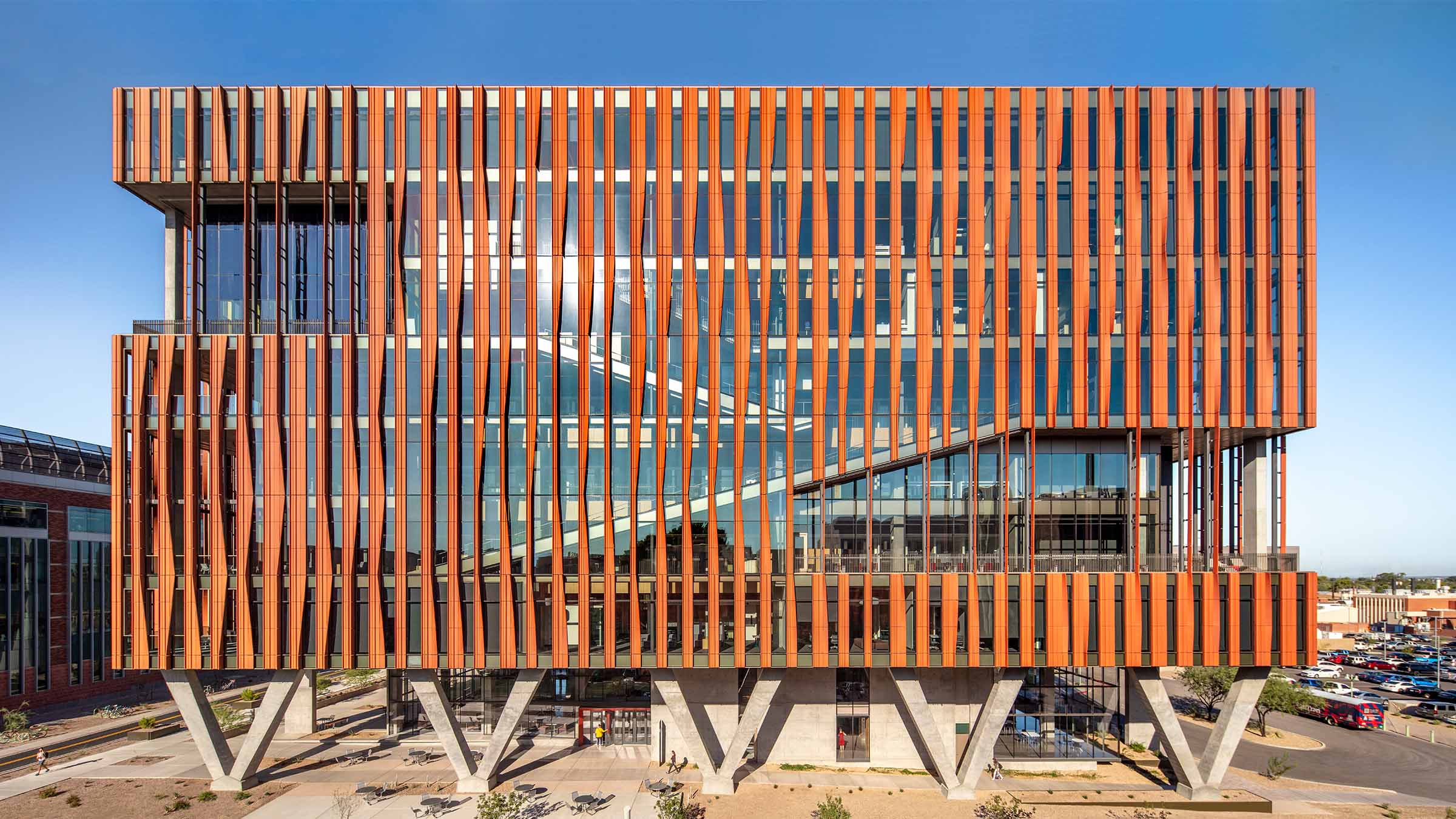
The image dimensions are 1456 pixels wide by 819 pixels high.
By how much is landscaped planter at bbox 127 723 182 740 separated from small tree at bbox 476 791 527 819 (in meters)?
23.9

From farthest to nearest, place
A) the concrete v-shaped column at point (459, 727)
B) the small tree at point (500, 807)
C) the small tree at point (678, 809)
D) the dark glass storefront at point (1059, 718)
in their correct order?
the dark glass storefront at point (1059, 718) < the concrete v-shaped column at point (459, 727) < the small tree at point (678, 809) < the small tree at point (500, 807)

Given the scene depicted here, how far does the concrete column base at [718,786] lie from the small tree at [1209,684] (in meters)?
32.3

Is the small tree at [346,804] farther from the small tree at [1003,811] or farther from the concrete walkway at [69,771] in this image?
the small tree at [1003,811]

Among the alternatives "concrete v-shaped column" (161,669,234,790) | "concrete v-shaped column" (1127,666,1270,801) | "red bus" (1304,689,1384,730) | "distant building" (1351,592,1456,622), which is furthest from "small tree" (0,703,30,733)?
"distant building" (1351,592,1456,622)

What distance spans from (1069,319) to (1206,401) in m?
7.00

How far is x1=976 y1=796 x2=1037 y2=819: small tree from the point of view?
28.5 m

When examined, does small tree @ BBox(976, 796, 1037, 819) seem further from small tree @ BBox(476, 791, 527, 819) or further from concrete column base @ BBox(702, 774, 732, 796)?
small tree @ BBox(476, 791, 527, 819)

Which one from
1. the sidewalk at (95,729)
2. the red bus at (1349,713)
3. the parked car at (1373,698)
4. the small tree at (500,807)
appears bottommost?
the parked car at (1373,698)

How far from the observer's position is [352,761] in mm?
35719

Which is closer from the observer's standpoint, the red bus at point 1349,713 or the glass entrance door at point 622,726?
the glass entrance door at point 622,726

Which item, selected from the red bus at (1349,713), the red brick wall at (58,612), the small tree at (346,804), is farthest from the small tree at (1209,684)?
the red brick wall at (58,612)

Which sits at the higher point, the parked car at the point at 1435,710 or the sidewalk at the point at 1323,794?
the sidewalk at the point at 1323,794

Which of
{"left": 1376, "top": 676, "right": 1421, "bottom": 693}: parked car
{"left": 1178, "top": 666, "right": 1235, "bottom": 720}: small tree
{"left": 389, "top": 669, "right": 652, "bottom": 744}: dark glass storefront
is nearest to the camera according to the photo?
{"left": 389, "top": 669, "right": 652, "bottom": 744}: dark glass storefront

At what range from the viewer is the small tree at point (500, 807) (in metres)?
26.6
